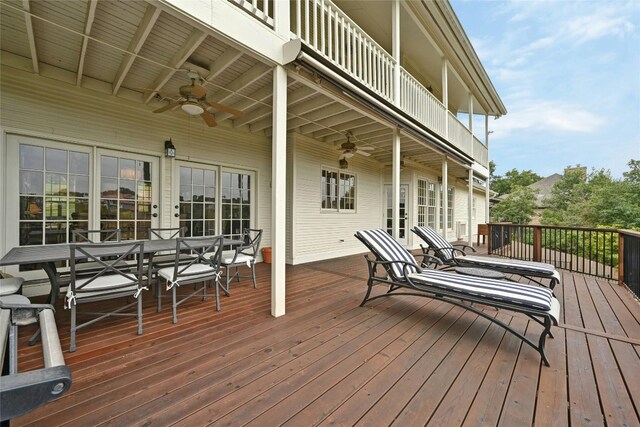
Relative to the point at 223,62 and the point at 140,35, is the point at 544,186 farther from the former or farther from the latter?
the point at 140,35

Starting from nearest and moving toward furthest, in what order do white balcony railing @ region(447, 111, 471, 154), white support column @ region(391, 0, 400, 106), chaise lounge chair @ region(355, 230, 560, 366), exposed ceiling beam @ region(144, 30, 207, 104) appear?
chaise lounge chair @ region(355, 230, 560, 366), exposed ceiling beam @ region(144, 30, 207, 104), white support column @ region(391, 0, 400, 106), white balcony railing @ region(447, 111, 471, 154)

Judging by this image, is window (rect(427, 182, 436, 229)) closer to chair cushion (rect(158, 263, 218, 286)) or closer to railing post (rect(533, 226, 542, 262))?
railing post (rect(533, 226, 542, 262))

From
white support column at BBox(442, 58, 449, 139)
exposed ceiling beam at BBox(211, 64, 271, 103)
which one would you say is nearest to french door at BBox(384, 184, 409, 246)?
white support column at BBox(442, 58, 449, 139)

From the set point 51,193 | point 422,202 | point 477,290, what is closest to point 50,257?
point 51,193

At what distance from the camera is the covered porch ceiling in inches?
99.2

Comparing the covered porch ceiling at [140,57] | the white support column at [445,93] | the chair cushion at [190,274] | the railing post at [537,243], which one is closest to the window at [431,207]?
the white support column at [445,93]

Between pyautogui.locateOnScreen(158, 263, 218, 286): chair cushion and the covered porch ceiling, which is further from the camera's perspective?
pyautogui.locateOnScreen(158, 263, 218, 286): chair cushion

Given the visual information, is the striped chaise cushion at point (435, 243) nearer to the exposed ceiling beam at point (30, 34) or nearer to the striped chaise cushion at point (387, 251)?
the striped chaise cushion at point (387, 251)

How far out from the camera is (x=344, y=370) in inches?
75.8

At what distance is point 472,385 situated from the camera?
1.76m

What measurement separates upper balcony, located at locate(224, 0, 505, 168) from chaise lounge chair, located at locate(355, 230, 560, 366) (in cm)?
245

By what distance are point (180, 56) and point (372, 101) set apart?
262 centimetres

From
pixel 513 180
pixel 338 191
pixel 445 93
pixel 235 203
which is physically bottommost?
pixel 235 203

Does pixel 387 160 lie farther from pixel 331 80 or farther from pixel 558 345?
pixel 558 345
